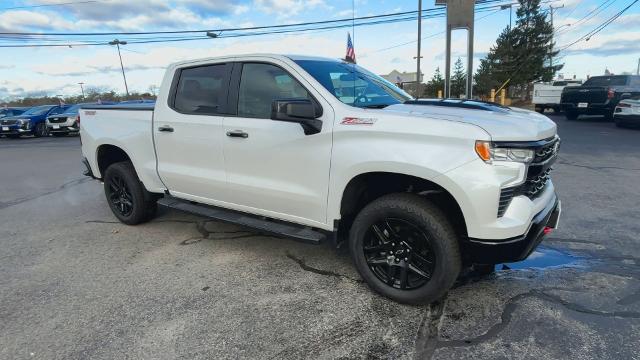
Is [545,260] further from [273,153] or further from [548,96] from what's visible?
[548,96]

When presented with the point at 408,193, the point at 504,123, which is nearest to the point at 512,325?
the point at 408,193

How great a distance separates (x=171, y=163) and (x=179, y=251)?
0.92 metres

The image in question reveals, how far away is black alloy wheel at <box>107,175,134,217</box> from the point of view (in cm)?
541

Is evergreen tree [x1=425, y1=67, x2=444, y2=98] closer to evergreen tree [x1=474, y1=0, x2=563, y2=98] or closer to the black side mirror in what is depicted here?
evergreen tree [x1=474, y1=0, x2=563, y2=98]

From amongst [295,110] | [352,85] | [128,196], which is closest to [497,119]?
[352,85]

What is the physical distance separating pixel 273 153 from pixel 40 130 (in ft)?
72.3

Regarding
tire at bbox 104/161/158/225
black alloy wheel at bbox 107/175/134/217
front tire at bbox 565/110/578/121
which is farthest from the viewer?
front tire at bbox 565/110/578/121

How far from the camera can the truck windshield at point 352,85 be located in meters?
3.63

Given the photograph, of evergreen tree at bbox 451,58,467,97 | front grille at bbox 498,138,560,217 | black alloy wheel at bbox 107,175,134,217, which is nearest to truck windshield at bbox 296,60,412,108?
front grille at bbox 498,138,560,217

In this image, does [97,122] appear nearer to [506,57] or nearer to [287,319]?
[287,319]

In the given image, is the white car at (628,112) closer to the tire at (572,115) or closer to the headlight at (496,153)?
the tire at (572,115)

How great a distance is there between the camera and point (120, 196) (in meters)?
5.54

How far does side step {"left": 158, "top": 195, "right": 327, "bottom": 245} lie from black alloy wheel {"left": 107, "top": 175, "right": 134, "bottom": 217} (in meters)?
0.76

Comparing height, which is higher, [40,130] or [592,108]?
[592,108]
